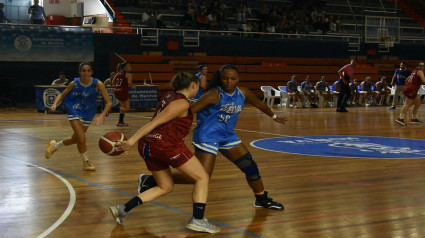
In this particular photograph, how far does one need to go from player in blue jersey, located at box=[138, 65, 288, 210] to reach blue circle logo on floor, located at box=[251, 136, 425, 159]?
15.3 feet

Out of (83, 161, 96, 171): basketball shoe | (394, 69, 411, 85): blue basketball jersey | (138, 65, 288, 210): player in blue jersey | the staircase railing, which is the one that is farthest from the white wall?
(138, 65, 288, 210): player in blue jersey

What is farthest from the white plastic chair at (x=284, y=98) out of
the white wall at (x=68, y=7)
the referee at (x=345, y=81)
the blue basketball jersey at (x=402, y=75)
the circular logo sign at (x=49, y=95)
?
the circular logo sign at (x=49, y=95)

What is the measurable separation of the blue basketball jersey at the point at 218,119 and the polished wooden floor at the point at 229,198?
0.73m

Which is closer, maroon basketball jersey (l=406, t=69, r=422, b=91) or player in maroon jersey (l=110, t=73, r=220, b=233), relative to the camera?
player in maroon jersey (l=110, t=73, r=220, b=233)

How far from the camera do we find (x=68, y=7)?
1143 inches

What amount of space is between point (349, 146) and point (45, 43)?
14800 mm

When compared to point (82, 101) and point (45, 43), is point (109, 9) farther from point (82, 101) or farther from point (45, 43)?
point (82, 101)

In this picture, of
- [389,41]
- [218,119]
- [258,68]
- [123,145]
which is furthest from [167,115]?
[389,41]

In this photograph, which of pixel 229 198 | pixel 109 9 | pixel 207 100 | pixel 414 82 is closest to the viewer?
pixel 207 100

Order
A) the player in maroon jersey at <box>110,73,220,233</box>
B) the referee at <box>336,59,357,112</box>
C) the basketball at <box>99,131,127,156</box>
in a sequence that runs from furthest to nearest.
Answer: the referee at <box>336,59,357,112</box>
the player in maroon jersey at <box>110,73,220,233</box>
the basketball at <box>99,131,127,156</box>

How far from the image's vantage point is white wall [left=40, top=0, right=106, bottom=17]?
2839 cm

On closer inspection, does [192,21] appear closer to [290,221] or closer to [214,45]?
[214,45]

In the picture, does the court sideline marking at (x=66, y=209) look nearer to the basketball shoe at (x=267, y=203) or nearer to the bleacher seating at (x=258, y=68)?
the basketball shoe at (x=267, y=203)

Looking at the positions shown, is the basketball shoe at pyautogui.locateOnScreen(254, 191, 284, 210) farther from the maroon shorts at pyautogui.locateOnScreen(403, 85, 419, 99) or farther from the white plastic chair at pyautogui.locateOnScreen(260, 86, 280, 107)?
the white plastic chair at pyautogui.locateOnScreen(260, 86, 280, 107)
